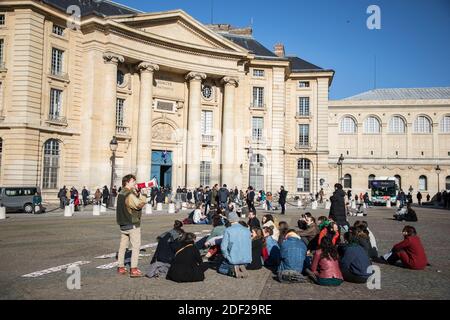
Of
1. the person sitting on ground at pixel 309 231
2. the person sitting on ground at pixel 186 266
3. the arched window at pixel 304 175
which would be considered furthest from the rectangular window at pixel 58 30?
the person sitting on ground at pixel 186 266

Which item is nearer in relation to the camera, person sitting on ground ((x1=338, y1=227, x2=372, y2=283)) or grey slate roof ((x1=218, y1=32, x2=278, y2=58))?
person sitting on ground ((x1=338, y1=227, x2=372, y2=283))

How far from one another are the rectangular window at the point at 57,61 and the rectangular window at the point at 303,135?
90.9 feet

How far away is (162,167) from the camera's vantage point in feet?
133

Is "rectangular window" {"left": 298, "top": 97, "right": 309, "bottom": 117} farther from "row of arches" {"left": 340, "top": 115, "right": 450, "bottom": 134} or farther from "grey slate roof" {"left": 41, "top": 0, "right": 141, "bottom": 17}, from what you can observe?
"row of arches" {"left": 340, "top": 115, "right": 450, "bottom": 134}

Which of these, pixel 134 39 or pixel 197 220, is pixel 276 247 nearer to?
pixel 197 220

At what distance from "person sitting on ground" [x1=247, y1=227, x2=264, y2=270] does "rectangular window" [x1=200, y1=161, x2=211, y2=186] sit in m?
30.8

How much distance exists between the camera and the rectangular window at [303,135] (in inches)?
1962

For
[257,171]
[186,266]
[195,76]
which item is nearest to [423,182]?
Result: [257,171]

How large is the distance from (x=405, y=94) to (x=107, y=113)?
61.4 metres

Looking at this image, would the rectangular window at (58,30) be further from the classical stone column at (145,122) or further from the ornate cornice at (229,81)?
the ornate cornice at (229,81)

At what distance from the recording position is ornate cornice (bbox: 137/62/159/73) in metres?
36.9

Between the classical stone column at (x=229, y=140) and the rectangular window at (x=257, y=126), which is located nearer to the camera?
the classical stone column at (x=229, y=140)

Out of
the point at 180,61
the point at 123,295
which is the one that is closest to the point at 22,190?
the point at 180,61

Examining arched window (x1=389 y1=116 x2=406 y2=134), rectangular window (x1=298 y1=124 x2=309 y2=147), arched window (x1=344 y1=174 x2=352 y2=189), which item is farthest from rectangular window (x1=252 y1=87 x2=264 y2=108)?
arched window (x1=389 y1=116 x2=406 y2=134)
